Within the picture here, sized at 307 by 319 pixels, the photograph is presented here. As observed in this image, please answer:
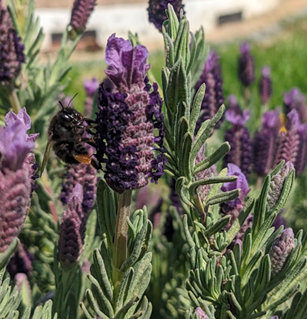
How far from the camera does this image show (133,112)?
31.9 inches

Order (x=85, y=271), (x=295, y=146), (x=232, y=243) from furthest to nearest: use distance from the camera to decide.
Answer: (x=295, y=146) < (x=85, y=271) < (x=232, y=243)

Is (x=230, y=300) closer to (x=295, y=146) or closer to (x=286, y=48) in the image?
(x=295, y=146)

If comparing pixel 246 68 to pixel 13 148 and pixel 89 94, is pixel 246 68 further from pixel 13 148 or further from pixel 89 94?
pixel 13 148

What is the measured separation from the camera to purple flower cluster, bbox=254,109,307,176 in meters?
1.49

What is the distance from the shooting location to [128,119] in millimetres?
809

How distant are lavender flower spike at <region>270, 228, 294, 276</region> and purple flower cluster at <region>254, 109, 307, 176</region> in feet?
1.99

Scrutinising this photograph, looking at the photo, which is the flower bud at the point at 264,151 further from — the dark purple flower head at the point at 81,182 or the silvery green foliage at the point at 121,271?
the silvery green foliage at the point at 121,271

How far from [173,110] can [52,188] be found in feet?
3.01

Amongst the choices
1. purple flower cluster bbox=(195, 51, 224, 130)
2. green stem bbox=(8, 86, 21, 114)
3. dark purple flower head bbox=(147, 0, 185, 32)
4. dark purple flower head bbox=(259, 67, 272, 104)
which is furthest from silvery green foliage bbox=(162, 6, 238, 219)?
dark purple flower head bbox=(259, 67, 272, 104)

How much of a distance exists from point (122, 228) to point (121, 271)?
0.08 meters

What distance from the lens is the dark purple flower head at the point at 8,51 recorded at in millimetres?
1399

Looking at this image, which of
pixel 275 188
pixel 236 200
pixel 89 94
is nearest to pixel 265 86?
pixel 89 94

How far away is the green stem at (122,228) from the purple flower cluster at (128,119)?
0.04 m

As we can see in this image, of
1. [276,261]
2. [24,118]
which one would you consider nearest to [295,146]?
[276,261]
